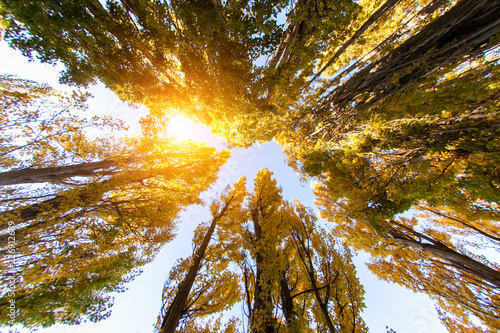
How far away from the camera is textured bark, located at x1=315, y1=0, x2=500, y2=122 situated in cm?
259

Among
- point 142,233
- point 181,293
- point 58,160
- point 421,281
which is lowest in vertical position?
point 142,233

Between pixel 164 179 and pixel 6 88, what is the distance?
17.4ft

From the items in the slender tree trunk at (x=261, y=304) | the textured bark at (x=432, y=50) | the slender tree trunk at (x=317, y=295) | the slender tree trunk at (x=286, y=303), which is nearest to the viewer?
the textured bark at (x=432, y=50)

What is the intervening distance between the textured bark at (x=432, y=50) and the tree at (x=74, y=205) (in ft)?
20.5

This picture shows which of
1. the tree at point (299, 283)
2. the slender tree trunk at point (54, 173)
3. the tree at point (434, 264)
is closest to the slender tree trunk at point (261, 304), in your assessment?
the tree at point (299, 283)

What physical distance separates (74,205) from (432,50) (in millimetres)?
9578

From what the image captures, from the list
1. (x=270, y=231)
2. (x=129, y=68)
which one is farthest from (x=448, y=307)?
(x=129, y=68)

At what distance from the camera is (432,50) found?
9.41 feet

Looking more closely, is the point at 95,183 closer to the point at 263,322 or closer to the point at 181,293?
the point at 181,293

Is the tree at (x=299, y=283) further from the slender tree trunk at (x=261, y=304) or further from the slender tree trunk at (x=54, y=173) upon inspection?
the slender tree trunk at (x=54, y=173)

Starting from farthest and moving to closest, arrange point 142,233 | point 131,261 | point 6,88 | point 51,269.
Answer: point 142,233
point 131,261
point 6,88
point 51,269

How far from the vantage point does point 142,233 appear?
7.09m

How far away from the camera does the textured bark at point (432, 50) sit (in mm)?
2594

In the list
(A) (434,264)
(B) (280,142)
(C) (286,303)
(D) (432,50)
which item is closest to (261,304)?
(C) (286,303)
